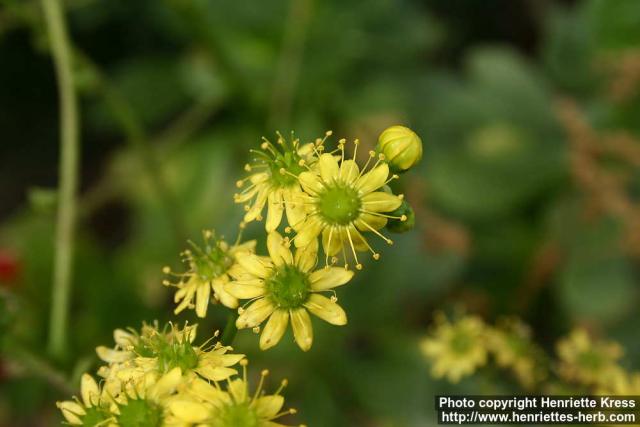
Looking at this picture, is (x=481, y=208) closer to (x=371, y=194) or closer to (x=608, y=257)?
(x=608, y=257)

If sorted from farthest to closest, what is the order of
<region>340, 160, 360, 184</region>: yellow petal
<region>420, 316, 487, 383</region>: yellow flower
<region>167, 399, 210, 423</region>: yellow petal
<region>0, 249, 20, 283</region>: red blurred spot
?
<region>0, 249, 20, 283</region>: red blurred spot → <region>420, 316, 487, 383</region>: yellow flower → <region>340, 160, 360, 184</region>: yellow petal → <region>167, 399, 210, 423</region>: yellow petal

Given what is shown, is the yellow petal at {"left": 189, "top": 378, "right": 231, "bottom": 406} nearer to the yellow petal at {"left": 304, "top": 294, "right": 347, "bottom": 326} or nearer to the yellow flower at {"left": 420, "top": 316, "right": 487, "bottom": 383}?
the yellow petal at {"left": 304, "top": 294, "right": 347, "bottom": 326}

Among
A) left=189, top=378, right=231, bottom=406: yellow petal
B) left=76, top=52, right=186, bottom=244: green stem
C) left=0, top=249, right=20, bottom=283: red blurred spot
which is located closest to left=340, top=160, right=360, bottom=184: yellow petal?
left=189, top=378, right=231, bottom=406: yellow petal

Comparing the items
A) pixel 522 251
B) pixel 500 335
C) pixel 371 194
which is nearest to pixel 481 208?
pixel 522 251

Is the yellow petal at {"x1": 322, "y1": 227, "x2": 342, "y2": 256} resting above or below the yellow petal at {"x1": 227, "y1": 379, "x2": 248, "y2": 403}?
above

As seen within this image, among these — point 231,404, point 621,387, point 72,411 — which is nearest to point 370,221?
point 231,404

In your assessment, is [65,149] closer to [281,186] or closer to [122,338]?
[122,338]

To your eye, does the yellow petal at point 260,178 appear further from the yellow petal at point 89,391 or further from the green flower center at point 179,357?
the yellow petal at point 89,391
